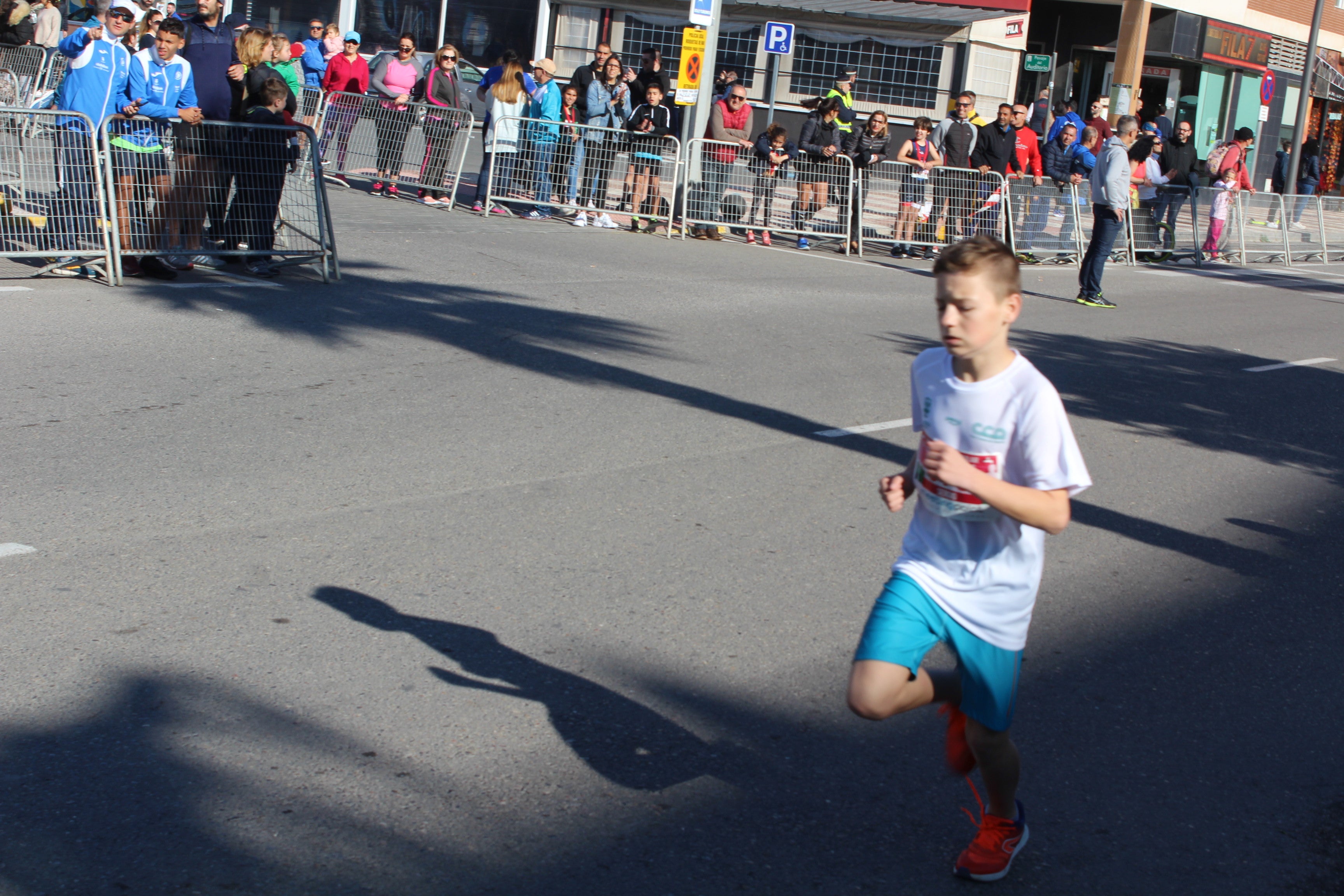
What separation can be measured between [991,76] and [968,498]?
2821cm

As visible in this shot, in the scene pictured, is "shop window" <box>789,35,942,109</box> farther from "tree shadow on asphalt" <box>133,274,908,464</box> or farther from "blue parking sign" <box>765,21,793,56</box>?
"tree shadow on asphalt" <box>133,274,908,464</box>

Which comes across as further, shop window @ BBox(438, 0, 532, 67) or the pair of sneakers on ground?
shop window @ BBox(438, 0, 532, 67)

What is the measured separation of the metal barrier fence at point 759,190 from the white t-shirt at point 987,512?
42.3 ft

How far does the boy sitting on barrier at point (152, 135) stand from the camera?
9.80 m

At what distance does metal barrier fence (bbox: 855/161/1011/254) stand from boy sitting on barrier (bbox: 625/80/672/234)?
8.41 ft

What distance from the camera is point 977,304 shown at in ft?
9.80

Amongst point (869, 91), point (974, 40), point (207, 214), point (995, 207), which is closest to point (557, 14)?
point (869, 91)

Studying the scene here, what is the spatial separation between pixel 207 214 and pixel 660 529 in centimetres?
654

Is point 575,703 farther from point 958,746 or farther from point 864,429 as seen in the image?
point 864,429

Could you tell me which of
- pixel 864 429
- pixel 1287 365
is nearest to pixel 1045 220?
pixel 1287 365

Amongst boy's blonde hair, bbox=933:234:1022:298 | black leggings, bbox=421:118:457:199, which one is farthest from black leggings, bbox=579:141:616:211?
boy's blonde hair, bbox=933:234:1022:298

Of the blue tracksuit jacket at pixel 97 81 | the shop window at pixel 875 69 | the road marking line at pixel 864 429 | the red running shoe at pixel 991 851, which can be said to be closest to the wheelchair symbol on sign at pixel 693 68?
the blue tracksuit jacket at pixel 97 81

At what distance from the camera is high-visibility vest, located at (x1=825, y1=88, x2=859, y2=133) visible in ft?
52.9

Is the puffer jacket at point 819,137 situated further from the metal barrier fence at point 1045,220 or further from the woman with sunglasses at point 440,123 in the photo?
the woman with sunglasses at point 440,123
